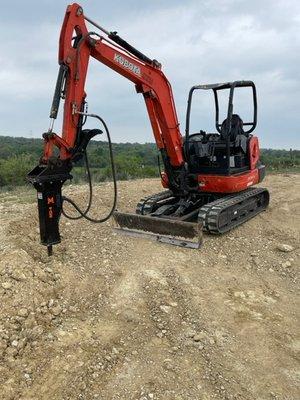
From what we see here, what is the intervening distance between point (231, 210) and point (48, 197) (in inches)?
150

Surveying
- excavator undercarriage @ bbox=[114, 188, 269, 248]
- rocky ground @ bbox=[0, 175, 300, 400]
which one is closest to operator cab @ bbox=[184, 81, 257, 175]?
excavator undercarriage @ bbox=[114, 188, 269, 248]

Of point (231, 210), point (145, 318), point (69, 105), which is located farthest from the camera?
point (231, 210)

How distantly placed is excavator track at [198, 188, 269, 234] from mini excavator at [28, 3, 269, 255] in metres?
0.02

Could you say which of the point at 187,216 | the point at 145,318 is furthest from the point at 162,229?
the point at 145,318

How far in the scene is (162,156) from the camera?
8688 mm

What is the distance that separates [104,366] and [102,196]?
233 inches

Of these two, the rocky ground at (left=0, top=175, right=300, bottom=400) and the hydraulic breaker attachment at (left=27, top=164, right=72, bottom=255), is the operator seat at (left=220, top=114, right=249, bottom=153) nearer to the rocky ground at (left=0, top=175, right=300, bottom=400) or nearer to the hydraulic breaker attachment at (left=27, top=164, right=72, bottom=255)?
the rocky ground at (left=0, top=175, right=300, bottom=400)

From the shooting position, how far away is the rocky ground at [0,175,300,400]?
14.0 feet

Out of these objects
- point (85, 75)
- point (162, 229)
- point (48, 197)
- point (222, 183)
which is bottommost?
point (162, 229)

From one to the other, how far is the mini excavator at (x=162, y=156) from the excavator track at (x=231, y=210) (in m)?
0.02

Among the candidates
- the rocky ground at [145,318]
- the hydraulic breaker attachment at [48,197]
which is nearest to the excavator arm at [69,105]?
the hydraulic breaker attachment at [48,197]

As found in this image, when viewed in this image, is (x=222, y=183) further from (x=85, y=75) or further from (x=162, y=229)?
(x=85, y=75)

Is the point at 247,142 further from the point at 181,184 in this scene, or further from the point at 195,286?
the point at 195,286

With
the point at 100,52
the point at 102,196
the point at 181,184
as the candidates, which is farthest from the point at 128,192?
the point at 100,52
